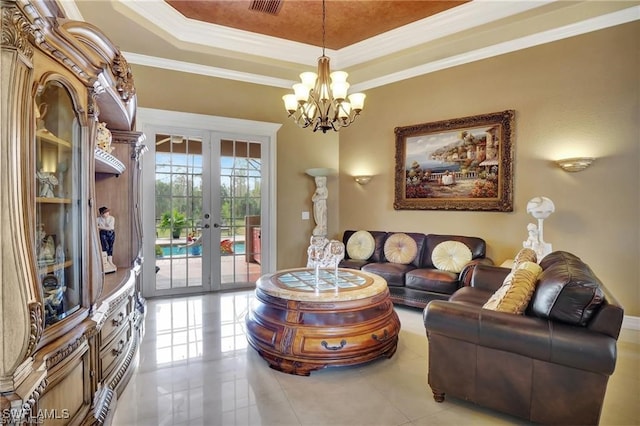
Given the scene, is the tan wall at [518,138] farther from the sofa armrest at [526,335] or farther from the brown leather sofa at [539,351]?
the sofa armrest at [526,335]

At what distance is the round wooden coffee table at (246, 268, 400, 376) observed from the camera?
2479mm

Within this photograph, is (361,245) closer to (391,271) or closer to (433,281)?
(391,271)

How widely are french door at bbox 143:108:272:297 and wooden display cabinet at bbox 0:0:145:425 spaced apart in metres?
2.36

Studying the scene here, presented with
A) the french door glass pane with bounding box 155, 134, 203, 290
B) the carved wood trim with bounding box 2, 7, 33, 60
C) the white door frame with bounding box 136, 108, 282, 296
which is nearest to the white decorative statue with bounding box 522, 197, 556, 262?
the white door frame with bounding box 136, 108, 282, 296

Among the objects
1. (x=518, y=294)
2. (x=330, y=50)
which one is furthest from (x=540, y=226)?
(x=330, y=50)

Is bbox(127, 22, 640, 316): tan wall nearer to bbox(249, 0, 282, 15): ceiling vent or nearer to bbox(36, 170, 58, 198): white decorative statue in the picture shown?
bbox(249, 0, 282, 15): ceiling vent

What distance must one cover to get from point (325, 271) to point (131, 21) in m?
3.37

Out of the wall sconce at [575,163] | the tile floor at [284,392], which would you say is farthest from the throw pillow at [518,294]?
the wall sconce at [575,163]

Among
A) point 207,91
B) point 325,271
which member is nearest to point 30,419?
point 325,271

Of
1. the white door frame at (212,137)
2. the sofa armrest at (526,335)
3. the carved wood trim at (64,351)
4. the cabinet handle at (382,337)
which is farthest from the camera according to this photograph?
the white door frame at (212,137)

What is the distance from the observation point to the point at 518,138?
4176mm

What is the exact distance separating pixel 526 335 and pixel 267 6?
4019mm

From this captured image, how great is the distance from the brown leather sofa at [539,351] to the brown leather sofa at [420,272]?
179cm

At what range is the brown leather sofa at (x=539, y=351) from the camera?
1712 mm
